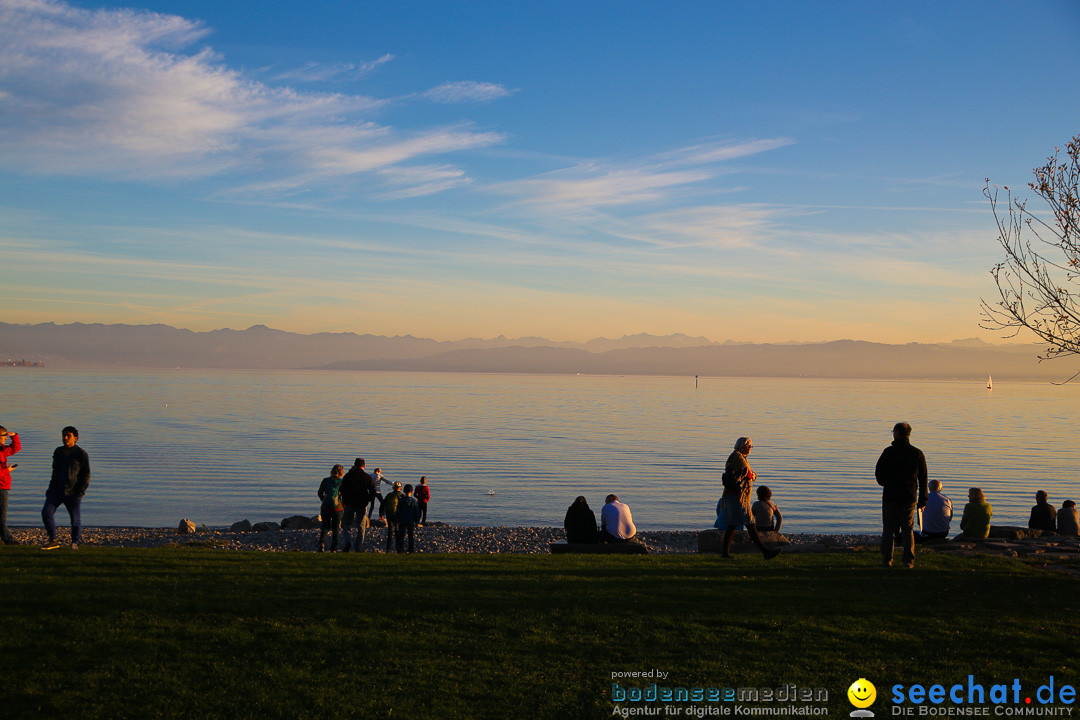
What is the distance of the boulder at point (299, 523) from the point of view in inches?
1032

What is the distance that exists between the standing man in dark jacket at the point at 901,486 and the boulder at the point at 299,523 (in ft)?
63.7

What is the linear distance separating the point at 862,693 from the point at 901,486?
555cm

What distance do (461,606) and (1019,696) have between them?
223 inches

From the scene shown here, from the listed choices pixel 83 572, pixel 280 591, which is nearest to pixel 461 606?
pixel 280 591

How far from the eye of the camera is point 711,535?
15.6 meters

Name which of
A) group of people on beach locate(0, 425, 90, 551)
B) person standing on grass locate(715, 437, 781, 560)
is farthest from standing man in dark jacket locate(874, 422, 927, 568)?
group of people on beach locate(0, 425, 90, 551)

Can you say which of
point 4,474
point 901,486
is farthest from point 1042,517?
point 4,474

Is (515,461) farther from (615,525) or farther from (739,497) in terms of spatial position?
(739,497)

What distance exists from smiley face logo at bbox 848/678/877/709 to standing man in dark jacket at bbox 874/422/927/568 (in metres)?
4.98

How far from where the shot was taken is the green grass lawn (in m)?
6.82

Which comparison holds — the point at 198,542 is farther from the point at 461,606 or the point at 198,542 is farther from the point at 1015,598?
the point at 1015,598

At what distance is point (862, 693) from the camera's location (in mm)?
6918

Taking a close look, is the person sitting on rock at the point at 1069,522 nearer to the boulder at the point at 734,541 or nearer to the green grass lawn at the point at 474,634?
the boulder at the point at 734,541

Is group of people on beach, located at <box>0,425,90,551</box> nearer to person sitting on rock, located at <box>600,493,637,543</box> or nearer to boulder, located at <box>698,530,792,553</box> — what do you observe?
person sitting on rock, located at <box>600,493,637,543</box>
